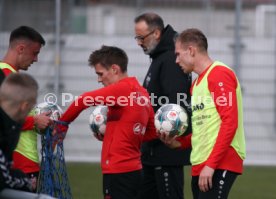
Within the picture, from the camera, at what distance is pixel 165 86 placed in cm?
779

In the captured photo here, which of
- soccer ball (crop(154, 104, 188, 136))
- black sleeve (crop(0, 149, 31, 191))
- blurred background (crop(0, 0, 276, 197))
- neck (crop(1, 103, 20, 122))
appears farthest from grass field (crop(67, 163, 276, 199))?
neck (crop(1, 103, 20, 122))

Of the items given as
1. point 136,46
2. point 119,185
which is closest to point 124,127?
point 119,185

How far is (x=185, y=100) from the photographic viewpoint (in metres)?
7.75

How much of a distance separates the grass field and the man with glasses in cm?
248

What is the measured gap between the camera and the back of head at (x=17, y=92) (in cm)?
492

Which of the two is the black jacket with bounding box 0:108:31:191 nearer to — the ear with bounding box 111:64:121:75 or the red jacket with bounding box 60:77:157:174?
the red jacket with bounding box 60:77:157:174

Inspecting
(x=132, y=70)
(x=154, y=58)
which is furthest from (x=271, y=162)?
(x=154, y=58)

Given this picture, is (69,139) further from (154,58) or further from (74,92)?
(154,58)

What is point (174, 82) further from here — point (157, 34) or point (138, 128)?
point (138, 128)

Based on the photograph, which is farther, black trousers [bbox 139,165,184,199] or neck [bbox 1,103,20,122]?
black trousers [bbox 139,165,184,199]

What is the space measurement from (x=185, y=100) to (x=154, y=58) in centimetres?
56

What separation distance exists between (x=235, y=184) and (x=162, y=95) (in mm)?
4347

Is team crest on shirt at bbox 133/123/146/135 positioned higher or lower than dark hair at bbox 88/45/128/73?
lower

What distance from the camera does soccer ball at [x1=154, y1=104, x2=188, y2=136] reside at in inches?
270
